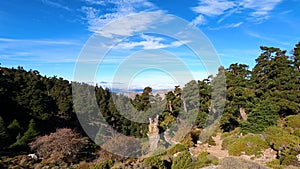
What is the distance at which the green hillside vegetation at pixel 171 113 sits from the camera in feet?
38.7

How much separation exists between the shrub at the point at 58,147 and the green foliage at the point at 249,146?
8259mm

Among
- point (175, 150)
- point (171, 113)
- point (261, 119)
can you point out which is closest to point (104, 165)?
point (175, 150)

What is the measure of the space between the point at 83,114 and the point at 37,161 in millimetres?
8396

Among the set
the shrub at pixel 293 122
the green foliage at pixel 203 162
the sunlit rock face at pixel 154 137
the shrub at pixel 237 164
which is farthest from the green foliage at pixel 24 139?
the shrub at pixel 293 122

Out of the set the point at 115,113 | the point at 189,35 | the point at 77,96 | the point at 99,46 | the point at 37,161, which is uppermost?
the point at 189,35

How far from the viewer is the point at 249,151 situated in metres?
11.1

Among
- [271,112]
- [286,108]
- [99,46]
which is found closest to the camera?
[99,46]

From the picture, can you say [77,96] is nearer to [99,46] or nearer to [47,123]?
[47,123]

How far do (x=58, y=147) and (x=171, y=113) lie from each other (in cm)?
942

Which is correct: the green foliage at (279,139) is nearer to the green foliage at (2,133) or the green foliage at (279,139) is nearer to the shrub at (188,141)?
the shrub at (188,141)

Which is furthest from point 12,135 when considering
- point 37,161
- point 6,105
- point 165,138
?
point 165,138

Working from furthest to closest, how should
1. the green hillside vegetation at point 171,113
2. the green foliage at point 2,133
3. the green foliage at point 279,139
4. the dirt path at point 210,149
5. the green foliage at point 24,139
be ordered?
the green foliage at point 2,133
the green foliage at point 24,139
the dirt path at point 210,149
the green hillside vegetation at point 171,113
the green foliage at point 279,139

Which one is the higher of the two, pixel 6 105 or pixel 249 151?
pixel 6 105

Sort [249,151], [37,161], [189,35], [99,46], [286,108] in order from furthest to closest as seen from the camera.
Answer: [286,108] < [37,161] < [249,151] < [189,35] < [99,46]
